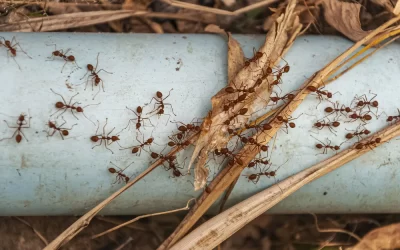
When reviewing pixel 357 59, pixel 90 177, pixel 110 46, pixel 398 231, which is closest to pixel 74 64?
pixel 110 46

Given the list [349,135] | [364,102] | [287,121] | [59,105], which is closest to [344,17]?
[364,102]

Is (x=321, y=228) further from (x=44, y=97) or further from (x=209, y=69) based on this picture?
(x=44, y=97)

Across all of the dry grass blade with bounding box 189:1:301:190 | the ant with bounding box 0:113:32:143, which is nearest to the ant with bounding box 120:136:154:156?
the dry grass blade with bounding box 189:1:301:190

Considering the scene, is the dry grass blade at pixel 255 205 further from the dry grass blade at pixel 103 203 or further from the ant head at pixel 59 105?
the ant head at pixel 59 105

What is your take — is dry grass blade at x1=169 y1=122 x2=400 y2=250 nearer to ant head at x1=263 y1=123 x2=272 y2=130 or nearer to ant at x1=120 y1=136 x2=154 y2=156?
ant head at x1=263 y1=123 x2=272 y2=130

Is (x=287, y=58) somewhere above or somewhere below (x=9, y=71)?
below

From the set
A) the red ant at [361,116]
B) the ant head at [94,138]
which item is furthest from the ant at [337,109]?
the ant head at [94,138]
